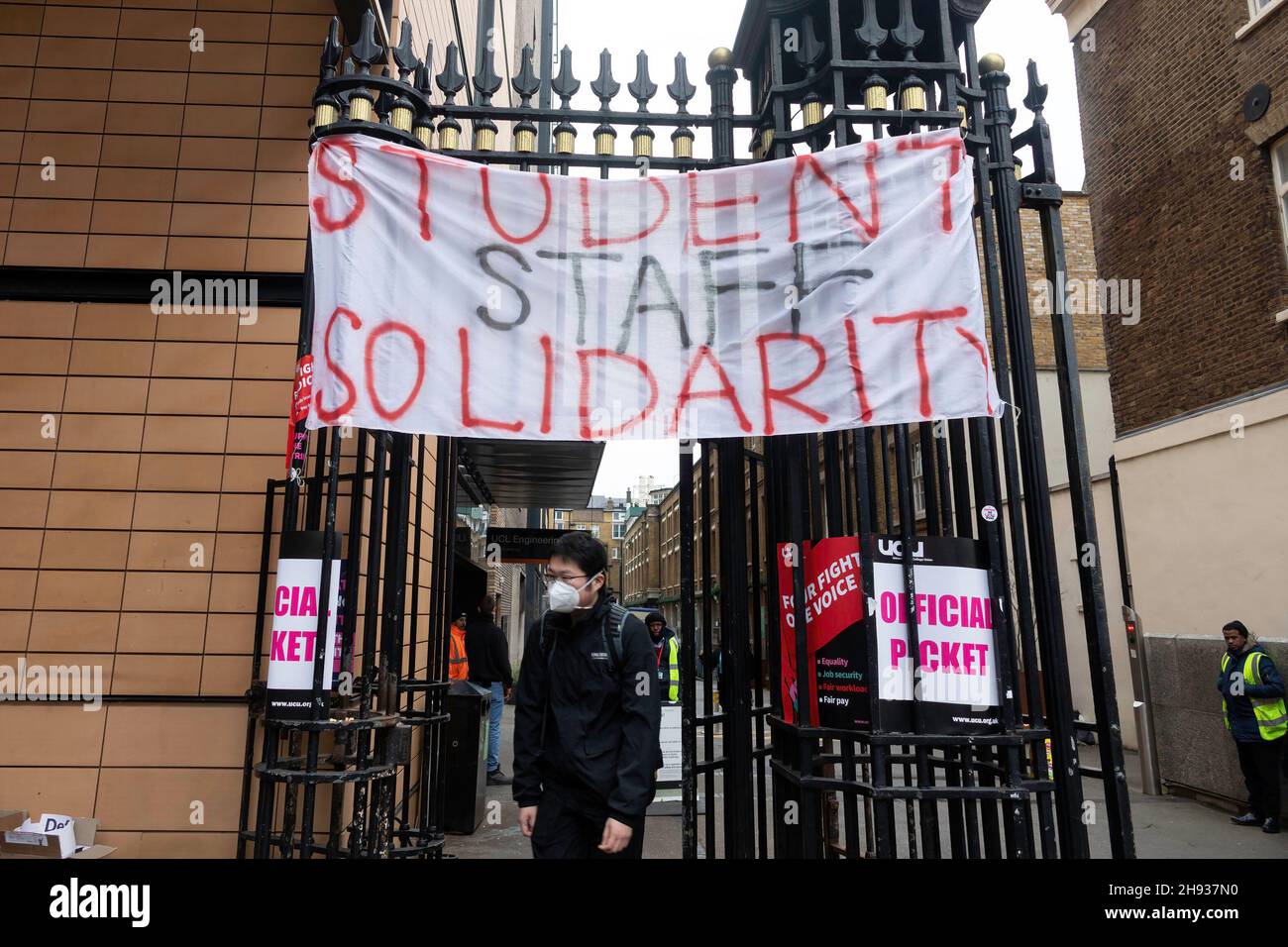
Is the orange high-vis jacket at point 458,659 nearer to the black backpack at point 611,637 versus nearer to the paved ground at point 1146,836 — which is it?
the paved ground at point 1146,836

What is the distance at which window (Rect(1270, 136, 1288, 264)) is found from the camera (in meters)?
8.80

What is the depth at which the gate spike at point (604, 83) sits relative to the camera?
3.78 metres

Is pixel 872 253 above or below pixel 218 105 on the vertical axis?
below

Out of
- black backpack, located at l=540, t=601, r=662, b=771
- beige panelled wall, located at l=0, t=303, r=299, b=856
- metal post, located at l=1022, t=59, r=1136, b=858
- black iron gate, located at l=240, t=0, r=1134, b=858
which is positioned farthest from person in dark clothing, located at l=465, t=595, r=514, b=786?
metal post, located at l=1022, t=59, r=1136, b=858

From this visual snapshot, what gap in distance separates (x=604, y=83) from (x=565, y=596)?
8.11 ft

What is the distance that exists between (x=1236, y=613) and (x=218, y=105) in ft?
37.3

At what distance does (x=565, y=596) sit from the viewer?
131 inches

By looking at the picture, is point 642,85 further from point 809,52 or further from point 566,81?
point 809,52

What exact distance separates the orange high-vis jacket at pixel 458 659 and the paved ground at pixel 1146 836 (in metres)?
1.31
